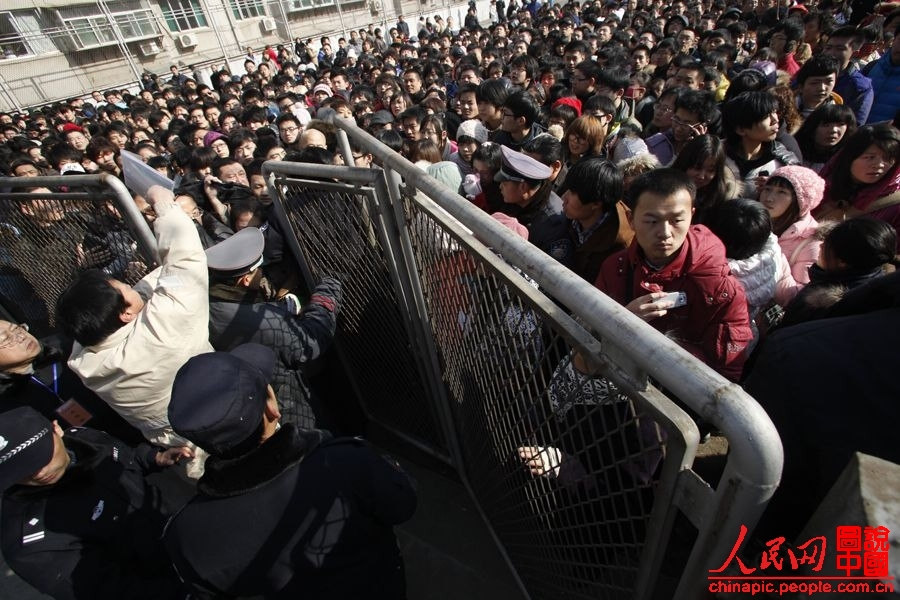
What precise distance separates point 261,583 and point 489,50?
11578 mm

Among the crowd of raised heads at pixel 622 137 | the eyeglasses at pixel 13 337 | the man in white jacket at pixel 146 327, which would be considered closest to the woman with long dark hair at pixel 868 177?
the crowd of raised heads at pixel 622 137

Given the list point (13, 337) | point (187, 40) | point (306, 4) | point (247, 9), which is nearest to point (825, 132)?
point (13, 337)

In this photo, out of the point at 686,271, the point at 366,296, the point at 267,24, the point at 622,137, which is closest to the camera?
the point at 686,271

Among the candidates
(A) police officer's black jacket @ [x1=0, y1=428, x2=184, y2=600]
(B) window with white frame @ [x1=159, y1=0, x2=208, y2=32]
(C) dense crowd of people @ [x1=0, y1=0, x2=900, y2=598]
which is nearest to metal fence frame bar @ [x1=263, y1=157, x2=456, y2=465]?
(C) dense crowd of people @ [x1=0, y1=0, x2=900, y2=598]

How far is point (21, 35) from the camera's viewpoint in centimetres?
1641

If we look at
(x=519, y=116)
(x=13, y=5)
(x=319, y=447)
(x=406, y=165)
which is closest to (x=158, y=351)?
(x=319, y=447)

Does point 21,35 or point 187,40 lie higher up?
point 21,35

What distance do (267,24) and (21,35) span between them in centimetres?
1089

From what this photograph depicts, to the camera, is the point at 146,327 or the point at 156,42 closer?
the point at 146,327

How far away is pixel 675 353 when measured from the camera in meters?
0.68

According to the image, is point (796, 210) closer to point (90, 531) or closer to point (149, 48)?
point (90, 531)

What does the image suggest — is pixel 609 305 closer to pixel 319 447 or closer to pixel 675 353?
pixel 675 353

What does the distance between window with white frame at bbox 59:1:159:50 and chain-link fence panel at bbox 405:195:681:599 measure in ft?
77.1

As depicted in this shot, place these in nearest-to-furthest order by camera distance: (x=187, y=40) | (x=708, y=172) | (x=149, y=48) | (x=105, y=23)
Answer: (x=708, y=172) → (x=105, y=23) → (x=149, y=48) → (x=187, y=40)
